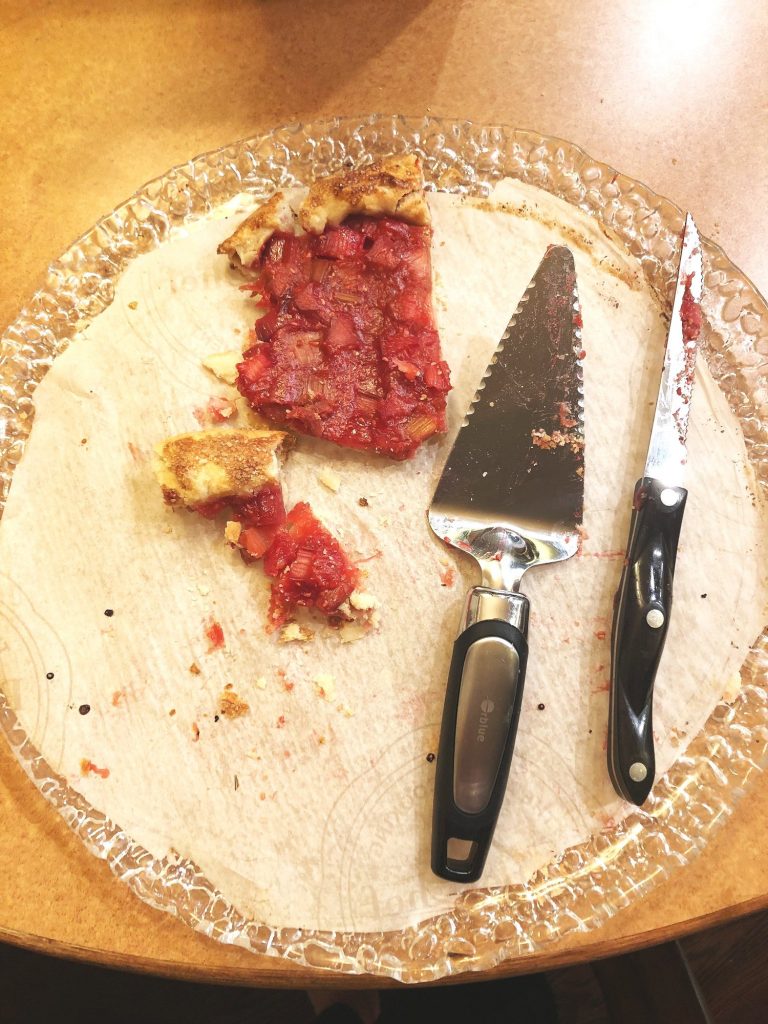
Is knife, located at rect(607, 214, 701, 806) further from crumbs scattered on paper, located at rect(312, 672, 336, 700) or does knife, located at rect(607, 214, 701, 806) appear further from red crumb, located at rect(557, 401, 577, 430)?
crumbs scattered on paper, located at rect(312, 672, 336, 700)

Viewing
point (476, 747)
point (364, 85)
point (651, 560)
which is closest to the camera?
point (476, 747)

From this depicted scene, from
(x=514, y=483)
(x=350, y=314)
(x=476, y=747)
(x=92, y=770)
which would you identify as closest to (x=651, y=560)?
(x=514, y=483)

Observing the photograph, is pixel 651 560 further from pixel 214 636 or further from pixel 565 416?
pixel 214 636

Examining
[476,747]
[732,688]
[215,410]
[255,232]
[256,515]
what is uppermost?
[255,232]

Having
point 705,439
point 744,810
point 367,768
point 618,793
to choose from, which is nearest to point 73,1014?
point 367,768

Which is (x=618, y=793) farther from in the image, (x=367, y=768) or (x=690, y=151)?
(x=690, y=151)

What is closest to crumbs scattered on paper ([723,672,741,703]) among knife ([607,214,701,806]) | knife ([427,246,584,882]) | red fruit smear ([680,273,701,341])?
knife ([607,214,701,806])
